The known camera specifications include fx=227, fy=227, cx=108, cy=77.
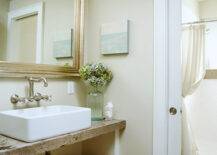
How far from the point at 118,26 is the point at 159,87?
0.58 m

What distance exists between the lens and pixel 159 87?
5.36 feet

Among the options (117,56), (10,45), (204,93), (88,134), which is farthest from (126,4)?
(204,93)

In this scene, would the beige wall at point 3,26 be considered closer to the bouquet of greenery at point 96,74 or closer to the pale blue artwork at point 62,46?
the pale blue artwork at point 62,46

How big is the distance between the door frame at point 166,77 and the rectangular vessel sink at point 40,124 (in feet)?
1.80

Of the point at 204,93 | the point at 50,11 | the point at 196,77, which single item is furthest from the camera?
the point at 204,93

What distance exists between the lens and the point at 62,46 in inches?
71.4

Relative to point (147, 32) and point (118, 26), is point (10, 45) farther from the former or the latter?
point (147, 32)

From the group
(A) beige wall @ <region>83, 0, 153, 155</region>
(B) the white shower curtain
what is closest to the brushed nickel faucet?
(A) beige wall @ <region>83, 0, 153, 155</region>

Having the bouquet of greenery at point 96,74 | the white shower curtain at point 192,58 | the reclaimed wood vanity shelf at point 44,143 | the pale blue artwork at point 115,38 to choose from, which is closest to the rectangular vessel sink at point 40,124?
the reclaimed wood vanity shelf at point 44,143

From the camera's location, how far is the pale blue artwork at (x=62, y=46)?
5.79 ft

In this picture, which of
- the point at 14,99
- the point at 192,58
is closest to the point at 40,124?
the point at 14,99

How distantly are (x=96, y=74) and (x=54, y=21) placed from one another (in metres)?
0.53

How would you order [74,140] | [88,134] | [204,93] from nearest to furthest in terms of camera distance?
[74,140] < [88,134] < [204,93]

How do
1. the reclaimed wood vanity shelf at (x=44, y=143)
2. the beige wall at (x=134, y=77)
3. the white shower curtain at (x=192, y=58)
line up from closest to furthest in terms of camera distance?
the reclaimed wood vanity shelf at (x=44, y=143) → the beige wall at (x=134, y=77) → the white shower curtain at (x=192, y=58)
